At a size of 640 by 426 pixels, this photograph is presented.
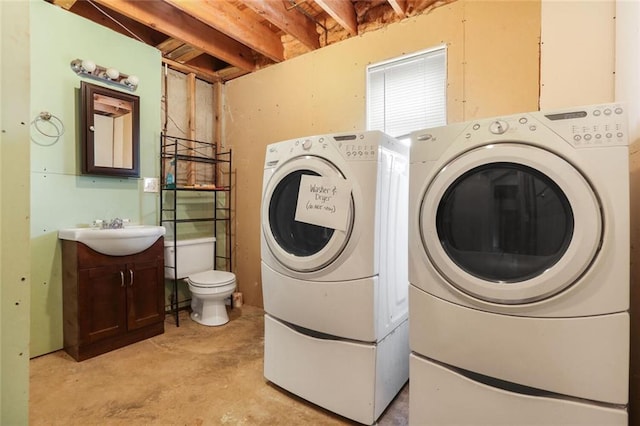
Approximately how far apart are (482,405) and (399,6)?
2197 millimetres

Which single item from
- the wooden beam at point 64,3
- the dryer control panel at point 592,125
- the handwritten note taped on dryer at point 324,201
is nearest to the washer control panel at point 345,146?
the handwritten note taped on dryer at point 324,201

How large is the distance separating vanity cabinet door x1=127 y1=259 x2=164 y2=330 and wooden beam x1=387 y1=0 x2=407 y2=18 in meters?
2.39

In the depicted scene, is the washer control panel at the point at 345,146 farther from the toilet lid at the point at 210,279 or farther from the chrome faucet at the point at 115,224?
the chrome faucet at the point at 115,224

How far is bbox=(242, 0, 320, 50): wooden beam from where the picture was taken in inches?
82.0

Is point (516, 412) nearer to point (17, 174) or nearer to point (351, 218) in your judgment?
point (351, 218)

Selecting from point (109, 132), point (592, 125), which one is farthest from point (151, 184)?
point (592, 125)

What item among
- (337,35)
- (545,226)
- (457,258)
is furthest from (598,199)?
(337,35)

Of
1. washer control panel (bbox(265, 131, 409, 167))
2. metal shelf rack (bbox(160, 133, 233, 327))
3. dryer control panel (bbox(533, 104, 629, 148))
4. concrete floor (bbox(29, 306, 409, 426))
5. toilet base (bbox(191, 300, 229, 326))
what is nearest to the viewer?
dryer control panel (bbox(533, 104, 629, 148))

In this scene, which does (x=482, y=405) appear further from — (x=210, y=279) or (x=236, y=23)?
(x=236, y=23)

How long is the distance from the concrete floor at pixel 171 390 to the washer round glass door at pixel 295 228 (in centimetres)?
71

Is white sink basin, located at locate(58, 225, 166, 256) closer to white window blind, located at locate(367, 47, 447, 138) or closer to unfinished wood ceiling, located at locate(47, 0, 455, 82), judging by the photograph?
unfinished wood ceiling, located at locate(47, 0, 455, 82)

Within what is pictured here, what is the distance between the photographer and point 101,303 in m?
1.93

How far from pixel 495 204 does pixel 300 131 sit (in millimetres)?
1814

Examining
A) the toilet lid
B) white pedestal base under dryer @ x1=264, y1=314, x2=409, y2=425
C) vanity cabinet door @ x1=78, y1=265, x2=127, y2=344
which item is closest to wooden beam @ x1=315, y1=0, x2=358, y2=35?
white pedestal base under dryer @ x1=264, y1=314, x2=409, y2=425
